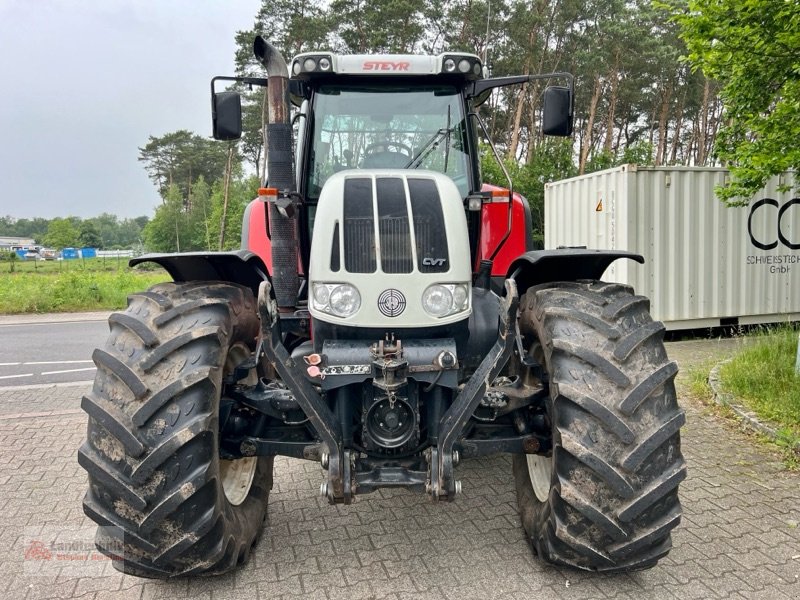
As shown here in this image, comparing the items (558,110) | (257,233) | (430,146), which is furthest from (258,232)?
(558,110)

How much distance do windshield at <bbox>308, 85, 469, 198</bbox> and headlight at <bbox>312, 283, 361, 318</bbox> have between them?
1293 millimetres

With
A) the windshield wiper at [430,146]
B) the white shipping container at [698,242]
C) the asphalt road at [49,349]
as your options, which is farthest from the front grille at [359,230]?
the white shipping container at [698,242]

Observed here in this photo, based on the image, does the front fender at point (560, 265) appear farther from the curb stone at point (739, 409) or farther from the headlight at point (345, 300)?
the curb stone at point (739, 409)

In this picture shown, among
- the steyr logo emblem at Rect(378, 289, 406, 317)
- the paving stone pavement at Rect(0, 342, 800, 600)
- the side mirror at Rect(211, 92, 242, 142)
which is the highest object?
the side mirror at Rect(211, 92, 242, 142)

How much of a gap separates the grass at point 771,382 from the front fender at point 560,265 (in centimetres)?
268

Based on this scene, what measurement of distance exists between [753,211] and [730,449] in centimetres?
621

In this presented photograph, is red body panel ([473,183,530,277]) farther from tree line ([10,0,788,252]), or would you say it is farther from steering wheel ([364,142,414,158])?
tree line ([10,0,788,252])

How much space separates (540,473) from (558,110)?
223 cm

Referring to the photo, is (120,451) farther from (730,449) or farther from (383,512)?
(730,449)

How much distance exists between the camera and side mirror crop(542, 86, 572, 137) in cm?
381

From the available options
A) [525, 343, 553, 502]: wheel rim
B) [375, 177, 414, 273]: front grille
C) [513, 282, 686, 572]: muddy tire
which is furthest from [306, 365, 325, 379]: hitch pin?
[525, 343, 553, 502]: wheel rim

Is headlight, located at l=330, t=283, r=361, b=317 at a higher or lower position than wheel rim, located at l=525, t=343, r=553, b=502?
higher

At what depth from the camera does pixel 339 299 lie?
2.68m

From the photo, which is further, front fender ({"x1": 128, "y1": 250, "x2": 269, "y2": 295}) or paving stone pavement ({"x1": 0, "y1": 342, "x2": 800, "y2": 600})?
front fender ({"x1": 128, "y1": 250, "x2": 269, "y2": 295})
